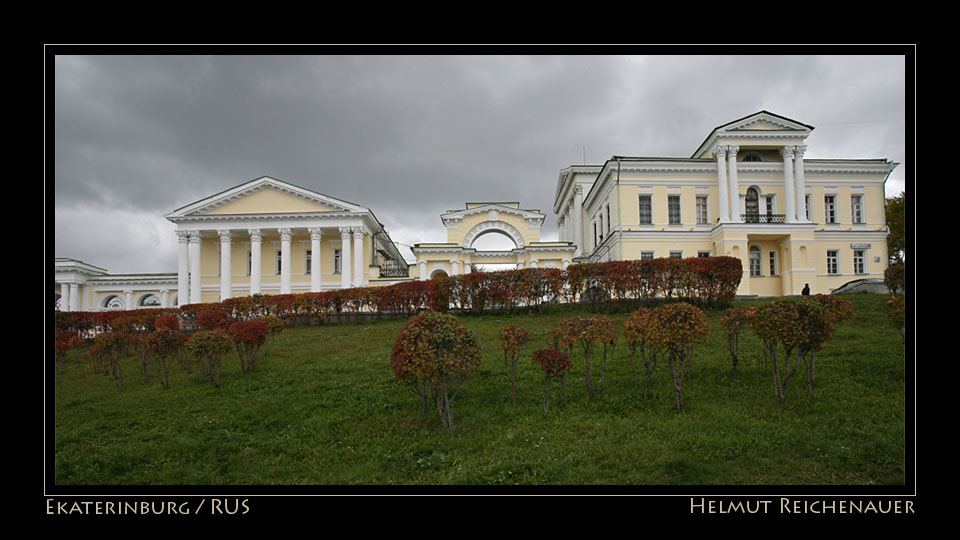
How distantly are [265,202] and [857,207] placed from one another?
3625 cm

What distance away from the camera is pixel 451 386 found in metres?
8.16

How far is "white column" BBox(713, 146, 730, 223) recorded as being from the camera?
2719cm

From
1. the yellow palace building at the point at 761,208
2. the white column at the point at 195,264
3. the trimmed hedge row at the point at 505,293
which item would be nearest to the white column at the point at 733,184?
the yellow palace building at the point at 761,208

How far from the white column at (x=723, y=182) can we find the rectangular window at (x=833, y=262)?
6469 mm

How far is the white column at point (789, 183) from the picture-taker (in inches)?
1070

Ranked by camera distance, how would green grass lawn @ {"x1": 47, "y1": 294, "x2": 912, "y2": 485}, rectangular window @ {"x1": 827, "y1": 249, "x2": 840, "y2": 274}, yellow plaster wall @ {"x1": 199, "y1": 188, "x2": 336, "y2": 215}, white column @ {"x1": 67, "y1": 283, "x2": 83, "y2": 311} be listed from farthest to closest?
white column @ {"x1": 67, "y1": 283, "x2": 83, "y2": 311}, yellow plaster wall @ {"x1": 199, "y1": 188, "x2": 336, "y2": 215}, rectangular window @ {"x1": 827, "y1": 249, "x2": 840, "y2": 274}, green grass lawn @ {"x1": 47, "y1": 294, "x2": 912, "y2": 485}

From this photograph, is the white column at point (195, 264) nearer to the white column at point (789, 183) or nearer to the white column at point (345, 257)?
the white column at point (345, 257)

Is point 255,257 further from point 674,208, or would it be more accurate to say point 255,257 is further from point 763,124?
point 763,124

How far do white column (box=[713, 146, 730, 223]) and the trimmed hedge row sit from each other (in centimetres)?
1341

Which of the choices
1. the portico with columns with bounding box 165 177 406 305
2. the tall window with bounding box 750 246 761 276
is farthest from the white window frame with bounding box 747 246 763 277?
the portico with columns with bounding box 165 177 406 305

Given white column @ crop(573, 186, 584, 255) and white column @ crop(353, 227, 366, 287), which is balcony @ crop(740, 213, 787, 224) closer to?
white column @ crop(573, 186, 584, 255)

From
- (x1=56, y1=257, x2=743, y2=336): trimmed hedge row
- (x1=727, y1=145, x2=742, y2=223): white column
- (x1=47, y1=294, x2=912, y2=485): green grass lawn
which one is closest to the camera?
(x1=47, y1=294, x2=912, y2=485): green grass lawn

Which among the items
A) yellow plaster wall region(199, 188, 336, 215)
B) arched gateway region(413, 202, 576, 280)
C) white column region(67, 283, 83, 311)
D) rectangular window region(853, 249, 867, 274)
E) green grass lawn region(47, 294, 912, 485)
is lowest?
green grass lawn region(47, 294, 912, 485)
